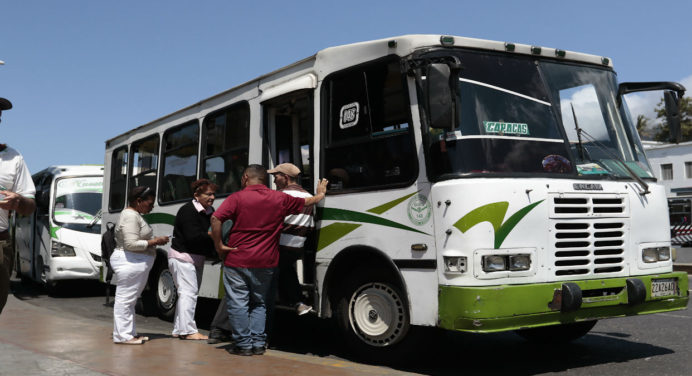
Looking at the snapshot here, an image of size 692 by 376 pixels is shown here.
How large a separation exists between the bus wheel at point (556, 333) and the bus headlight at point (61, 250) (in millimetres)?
9814

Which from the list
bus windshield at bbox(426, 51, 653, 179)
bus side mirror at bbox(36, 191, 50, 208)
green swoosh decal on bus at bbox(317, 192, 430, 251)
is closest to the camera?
bus windshield at bbox(426, 51, 653, 179)

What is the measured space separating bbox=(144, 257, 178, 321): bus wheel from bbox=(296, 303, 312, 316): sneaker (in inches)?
141

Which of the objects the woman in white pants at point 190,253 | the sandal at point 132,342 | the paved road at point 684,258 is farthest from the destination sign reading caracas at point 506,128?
the paved road at point 684,258

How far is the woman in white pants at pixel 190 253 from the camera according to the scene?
316 inches

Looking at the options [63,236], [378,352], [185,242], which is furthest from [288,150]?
[63,236]

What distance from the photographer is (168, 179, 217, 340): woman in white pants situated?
8.02m

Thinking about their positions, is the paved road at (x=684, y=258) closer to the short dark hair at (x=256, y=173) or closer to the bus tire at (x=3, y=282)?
the short dark hair at (x=256, y=173)

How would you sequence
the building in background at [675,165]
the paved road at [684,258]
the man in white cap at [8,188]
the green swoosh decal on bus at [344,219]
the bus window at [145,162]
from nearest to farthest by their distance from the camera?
the man in white cap at [8,188]
the green swoosh decal on bus at [344,219]
the bus window at [145,162]
the paved road at [684,258]
the building in background at [675,165]

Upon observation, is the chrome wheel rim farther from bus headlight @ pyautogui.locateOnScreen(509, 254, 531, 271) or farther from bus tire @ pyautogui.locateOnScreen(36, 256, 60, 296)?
bus tire @ pyautogui.locateOnScreen(36, 256, 60, 296)

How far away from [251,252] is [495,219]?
2411 millimetres

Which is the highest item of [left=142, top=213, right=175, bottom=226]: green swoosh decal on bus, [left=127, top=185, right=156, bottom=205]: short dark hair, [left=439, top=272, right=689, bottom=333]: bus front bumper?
[left=127, top=185, right=156, bottom=205]: short dark hair

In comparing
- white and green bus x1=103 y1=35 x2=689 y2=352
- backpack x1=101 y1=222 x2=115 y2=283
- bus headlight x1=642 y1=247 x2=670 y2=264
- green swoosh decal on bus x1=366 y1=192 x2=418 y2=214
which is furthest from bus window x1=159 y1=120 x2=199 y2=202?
bus headlight x1=642 y1=247 x2=670 y2=264

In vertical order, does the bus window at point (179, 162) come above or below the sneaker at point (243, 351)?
above

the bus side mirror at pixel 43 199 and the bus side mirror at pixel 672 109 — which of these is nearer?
the bus side mirror at pixel 672 109
